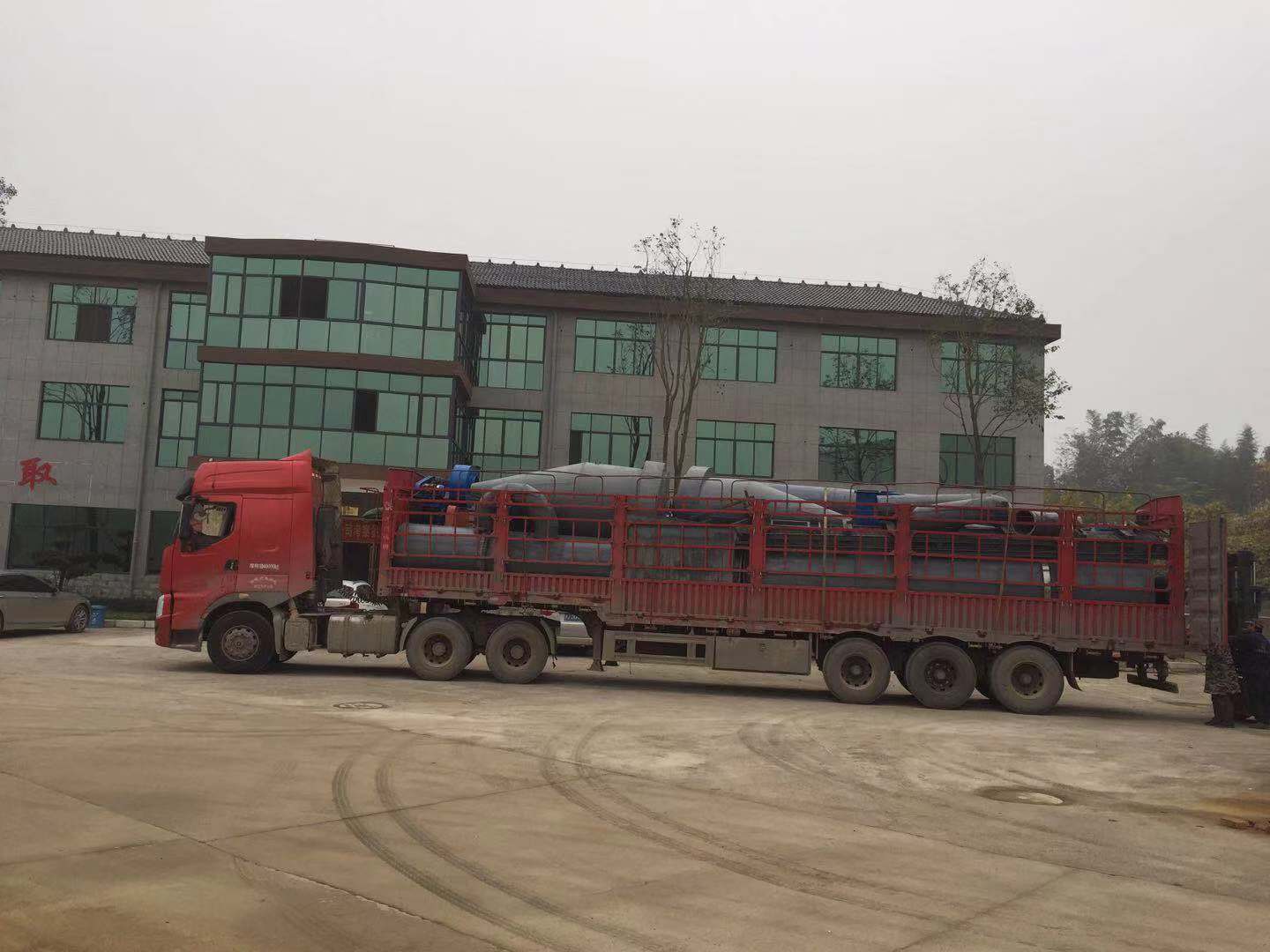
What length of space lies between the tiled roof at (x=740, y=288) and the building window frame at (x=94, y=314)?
12.1 metres

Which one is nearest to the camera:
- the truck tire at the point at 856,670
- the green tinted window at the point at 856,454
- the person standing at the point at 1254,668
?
the person standing at the point at 1254,668

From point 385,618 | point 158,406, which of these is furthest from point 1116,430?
point 385,618

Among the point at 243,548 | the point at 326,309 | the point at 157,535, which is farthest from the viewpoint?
the point at 157,535

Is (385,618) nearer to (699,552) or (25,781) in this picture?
(699,552)

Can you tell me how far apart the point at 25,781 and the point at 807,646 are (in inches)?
399

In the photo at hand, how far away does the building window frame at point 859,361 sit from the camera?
36.5m

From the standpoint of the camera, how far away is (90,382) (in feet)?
115

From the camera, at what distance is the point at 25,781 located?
7.36 meters

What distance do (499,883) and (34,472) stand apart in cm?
3489

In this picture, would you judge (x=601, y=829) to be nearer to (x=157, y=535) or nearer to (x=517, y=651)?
(x=517, y=651)

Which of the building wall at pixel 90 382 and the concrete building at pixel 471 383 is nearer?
the concrete building at pixel 471 383

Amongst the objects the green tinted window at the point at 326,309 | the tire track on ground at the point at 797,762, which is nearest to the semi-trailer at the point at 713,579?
the tire track on ground at the point at 797,762

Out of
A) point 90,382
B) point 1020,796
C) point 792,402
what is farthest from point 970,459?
point 90,382

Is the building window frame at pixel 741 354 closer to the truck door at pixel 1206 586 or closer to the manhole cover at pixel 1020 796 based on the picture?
the truck door at pixel 1206 586
